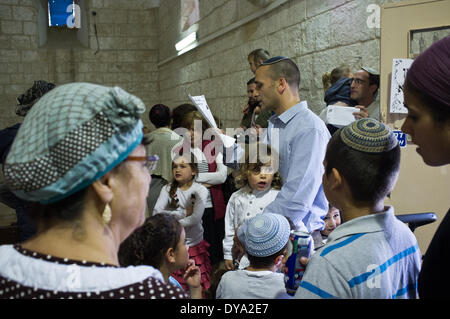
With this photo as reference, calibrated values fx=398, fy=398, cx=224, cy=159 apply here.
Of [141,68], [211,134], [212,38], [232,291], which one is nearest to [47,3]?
[141,68]

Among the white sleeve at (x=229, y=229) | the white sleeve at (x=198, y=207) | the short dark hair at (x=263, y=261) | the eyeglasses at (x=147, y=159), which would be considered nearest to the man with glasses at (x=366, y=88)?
the white sleeve at (x=229, y=229)

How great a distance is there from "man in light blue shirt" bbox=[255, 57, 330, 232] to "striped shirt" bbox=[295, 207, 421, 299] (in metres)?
0.92

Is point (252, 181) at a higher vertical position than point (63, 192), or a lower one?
lower

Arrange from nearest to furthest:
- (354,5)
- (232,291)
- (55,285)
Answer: (55,285)
(232,291)
(354,5)

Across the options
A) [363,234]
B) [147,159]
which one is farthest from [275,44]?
[147,159]

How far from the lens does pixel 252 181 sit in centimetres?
285

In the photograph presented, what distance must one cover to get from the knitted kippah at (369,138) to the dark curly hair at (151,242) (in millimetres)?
916

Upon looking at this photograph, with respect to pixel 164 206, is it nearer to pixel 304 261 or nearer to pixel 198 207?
pixel 198 207

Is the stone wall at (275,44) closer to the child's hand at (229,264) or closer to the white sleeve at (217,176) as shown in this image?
the white sleeve at (217,176)

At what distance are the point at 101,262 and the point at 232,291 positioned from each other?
3.64 feet

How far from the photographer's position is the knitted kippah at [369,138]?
1.25m

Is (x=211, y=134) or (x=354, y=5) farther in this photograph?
(x=211, y=134)

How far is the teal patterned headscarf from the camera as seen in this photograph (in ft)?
2.53

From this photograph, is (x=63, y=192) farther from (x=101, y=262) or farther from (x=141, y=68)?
(x=141, y=68)
